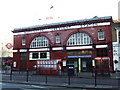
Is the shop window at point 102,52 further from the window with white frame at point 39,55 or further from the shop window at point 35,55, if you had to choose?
the shop window at point 35,55

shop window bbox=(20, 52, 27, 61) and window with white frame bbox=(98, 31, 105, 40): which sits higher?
window with white frame bbox=(98, 31, 105, 40)

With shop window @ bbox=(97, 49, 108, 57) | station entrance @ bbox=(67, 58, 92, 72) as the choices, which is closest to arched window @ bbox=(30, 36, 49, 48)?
station entrance @ bbox=(67, 58, 92, 72)

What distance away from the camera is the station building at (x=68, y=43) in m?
35.3

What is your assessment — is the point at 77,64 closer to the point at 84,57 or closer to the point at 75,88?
the point at 84,57

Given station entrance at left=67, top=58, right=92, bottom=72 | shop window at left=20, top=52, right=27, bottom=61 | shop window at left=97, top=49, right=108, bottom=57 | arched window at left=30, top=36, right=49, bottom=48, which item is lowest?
station entrance at left=67, top=58, right=92, bottom=72

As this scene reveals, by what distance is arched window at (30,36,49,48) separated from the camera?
41.6 meters

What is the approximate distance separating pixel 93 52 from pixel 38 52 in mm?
13477

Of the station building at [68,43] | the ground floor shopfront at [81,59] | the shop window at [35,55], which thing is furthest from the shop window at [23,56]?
the ground floor shopfront at [81,59]

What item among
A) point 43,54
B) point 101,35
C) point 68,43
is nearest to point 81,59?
point 68,43

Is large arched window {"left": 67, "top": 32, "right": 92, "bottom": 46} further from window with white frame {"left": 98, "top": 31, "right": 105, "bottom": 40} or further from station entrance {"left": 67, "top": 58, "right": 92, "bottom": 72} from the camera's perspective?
station entrance {"left": 67, "top": 58, "right": 92, "bottom": 72}

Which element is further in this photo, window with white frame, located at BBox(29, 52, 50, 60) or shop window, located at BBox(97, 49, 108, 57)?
window with white frame, located at BBox(29, 52, 50, 60)

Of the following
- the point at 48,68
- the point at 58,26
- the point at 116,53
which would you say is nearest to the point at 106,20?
the point at 116,53

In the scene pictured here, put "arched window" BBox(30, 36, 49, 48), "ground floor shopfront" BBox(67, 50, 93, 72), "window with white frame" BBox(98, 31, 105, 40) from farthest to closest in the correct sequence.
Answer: "arched window" BBox(30, 36, 49, 48) → "ground floor shopfront" BBox(67, 50, 93, 72) → "window with white frame" BBox(98, 31, 105, 40)

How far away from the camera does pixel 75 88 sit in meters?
15.2
